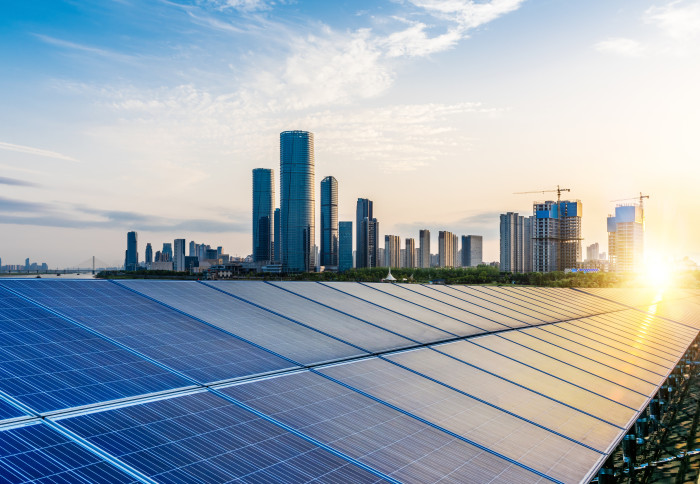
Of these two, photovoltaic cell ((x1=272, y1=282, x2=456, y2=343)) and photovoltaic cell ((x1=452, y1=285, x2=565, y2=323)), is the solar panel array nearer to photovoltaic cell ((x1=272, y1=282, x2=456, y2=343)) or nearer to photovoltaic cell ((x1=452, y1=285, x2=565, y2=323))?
photovoltaic cell ((x1=272, y1=282, x2=456, y2=343))

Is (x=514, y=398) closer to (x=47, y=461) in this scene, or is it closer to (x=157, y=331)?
(x=157, y=331)

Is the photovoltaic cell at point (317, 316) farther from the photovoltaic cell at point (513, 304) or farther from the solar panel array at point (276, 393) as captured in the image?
the photovoltaic cell at point (513, 304)

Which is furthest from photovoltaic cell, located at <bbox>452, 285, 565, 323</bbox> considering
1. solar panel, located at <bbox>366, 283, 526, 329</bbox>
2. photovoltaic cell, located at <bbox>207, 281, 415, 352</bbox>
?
photovoltaic cell, located at <bbox>207, 281, 415, 352</bbox>

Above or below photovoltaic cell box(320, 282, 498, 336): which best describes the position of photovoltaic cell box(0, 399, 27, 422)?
above

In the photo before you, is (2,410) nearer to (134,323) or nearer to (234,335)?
(134,323)

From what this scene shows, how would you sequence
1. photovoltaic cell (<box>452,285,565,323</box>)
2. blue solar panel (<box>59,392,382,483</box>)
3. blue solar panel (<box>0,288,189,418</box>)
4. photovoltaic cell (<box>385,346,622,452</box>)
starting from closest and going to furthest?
blue solar panel (<box>59,392,382,483</box>), blue solar panel (<box>0,288,189,418</box>), photovoltaic cell (<box>385,346,622,452</box>), photovoltaic cell (<box>452,285,565,323</box>)

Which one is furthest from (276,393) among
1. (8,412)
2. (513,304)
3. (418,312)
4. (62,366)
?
(513,304)

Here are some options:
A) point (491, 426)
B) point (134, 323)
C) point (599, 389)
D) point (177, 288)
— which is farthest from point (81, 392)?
point (599, 389)
